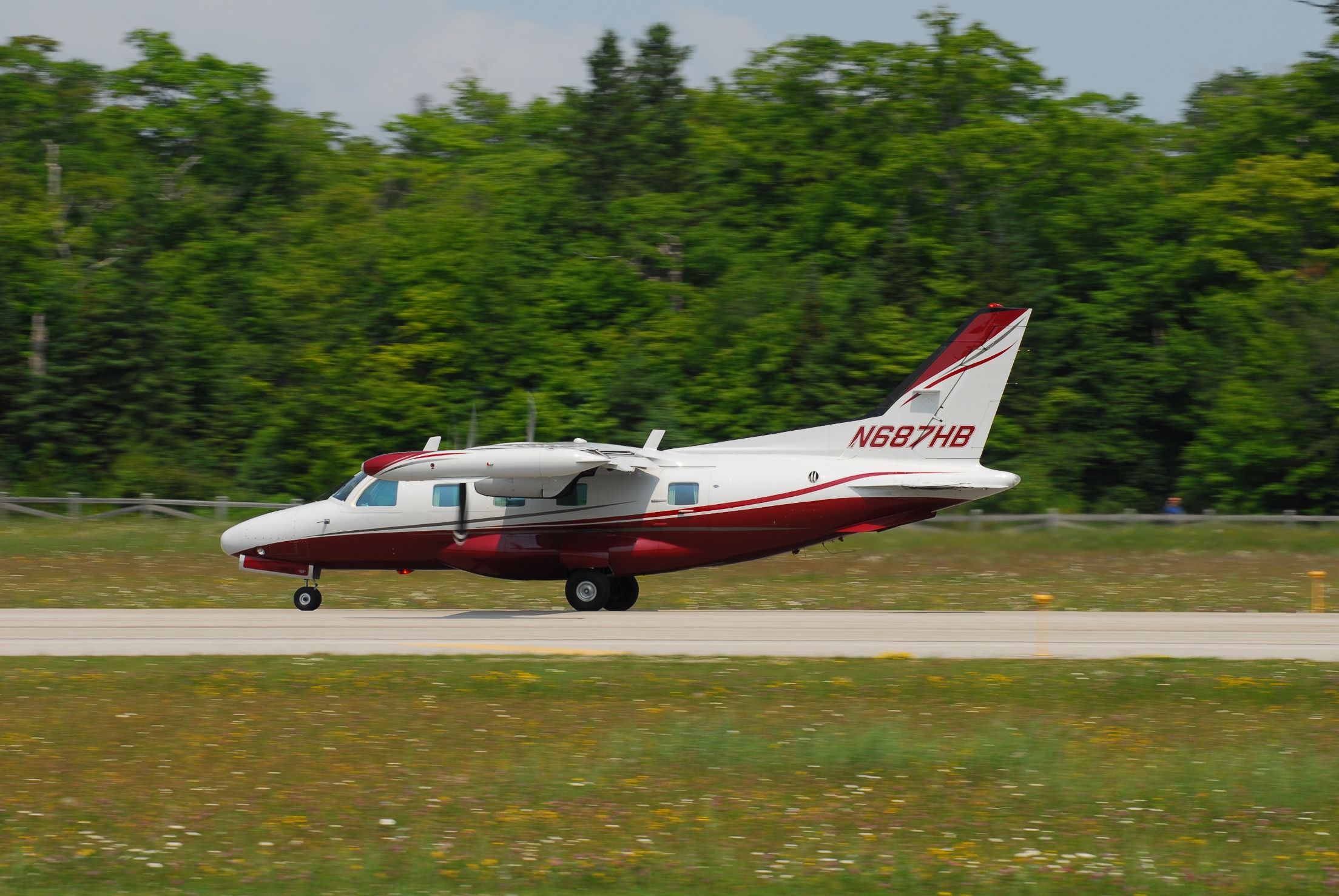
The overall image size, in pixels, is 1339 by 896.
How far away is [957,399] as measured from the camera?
2444 centimetres

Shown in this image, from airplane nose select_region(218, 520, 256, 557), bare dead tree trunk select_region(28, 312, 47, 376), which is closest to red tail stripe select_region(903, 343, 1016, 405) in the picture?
airplane nose select_region(218, 520, 256, 557)

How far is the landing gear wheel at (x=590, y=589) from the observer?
1008 inches

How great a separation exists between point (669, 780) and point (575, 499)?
1297cm

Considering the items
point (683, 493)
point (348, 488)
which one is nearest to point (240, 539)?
point (348, 488)

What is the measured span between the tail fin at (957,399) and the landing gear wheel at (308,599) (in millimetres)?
9762

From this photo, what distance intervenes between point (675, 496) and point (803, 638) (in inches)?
202

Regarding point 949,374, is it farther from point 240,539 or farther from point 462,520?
point 240,539

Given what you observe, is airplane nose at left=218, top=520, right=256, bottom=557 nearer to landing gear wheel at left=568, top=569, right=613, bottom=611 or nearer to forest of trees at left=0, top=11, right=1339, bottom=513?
landing gear wheel at left=568, top=569, right=613, bottom=611

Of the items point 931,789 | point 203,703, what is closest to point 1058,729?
point 931,789

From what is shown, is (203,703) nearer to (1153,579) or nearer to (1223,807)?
(1223,807)

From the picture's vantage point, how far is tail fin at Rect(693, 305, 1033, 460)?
2436 centimetres

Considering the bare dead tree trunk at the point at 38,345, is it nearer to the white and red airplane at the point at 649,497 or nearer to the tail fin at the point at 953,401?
the white and red airplane at the point at 649,497

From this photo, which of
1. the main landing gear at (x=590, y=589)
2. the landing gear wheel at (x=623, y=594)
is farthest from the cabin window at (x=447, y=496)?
the landing gear wheel at (x=623, y=594)

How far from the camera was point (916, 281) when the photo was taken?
51.9 metres
